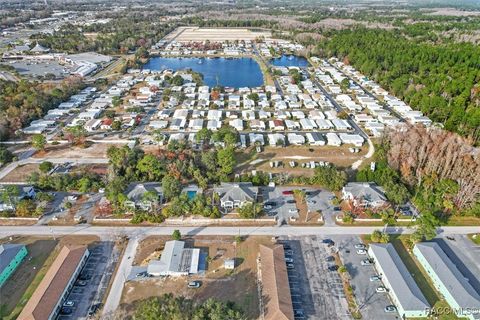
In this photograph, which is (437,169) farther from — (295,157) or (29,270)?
(29,270)

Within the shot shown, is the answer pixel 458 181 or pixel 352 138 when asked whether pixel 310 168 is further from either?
pixel 458 181

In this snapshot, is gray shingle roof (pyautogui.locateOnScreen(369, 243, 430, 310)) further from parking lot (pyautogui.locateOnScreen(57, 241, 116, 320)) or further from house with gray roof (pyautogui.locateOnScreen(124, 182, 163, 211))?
parking lot (pyautogui.locateOnScreen(57, 241, 116, 320))

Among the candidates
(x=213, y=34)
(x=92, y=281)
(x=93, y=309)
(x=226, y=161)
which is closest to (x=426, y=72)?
(x=226, y=161)

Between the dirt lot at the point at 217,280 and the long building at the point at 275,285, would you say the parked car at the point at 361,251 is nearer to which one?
the long building at the point at 275,285

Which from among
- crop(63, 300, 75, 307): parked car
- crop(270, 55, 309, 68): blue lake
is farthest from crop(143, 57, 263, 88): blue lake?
crop(63, 300, 75, 307): parked car

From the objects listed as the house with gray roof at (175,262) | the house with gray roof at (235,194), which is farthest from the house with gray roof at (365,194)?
the house with gray roof at (175,262)
